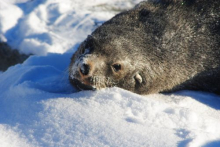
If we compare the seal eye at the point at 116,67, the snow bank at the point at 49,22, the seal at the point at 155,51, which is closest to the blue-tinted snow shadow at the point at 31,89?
the seal at the point at 155,51

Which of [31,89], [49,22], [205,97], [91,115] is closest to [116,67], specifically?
[91,115]

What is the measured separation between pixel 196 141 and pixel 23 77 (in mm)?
2414

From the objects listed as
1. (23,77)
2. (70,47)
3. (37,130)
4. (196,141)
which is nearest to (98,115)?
(37,130)

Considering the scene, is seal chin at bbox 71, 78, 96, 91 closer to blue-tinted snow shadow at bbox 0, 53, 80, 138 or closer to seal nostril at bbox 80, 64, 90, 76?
blue-tinted snow shadow at bbox 0, 53, 80, 138

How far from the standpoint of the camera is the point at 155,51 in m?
4.37

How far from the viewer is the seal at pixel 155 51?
3.93m

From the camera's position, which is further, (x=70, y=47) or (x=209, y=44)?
(x=70, y=47)

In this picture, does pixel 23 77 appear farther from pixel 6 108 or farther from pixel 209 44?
pixel 209 44

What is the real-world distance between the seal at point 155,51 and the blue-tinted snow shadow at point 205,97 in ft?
0.28

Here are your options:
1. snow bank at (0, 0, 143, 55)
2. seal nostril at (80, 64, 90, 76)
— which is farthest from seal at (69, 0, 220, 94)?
snow bank at (0, 0, 143, 55)

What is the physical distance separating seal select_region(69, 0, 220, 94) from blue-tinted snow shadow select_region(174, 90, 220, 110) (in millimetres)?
84

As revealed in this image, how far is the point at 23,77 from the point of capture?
4543 mm

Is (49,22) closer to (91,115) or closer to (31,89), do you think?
(31,89)

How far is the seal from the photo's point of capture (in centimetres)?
393
